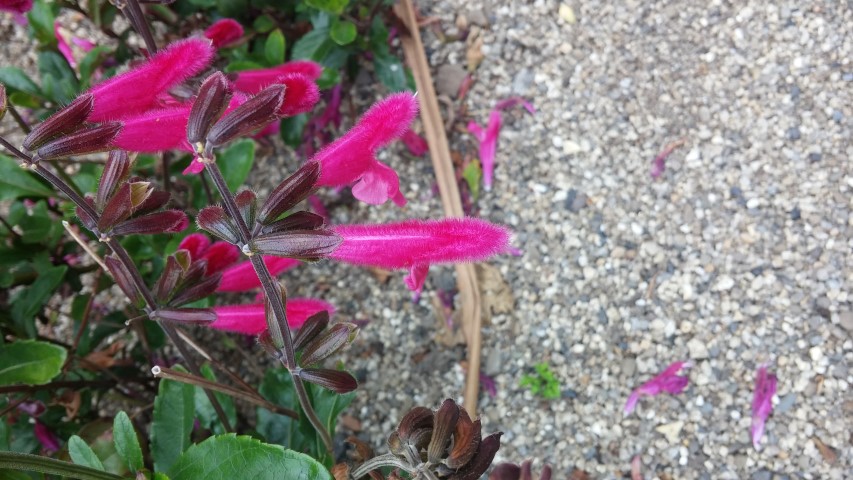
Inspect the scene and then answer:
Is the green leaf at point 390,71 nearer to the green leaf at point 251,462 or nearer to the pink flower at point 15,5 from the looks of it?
the pink flower at point 15,5

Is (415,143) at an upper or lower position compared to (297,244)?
lower

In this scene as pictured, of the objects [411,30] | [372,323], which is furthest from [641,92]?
[372,323]

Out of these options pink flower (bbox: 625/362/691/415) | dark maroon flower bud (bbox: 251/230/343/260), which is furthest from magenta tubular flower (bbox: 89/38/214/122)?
pink flower (bbox: 625/362/691/415)

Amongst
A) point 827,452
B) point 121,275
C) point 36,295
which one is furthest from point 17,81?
point 827,452

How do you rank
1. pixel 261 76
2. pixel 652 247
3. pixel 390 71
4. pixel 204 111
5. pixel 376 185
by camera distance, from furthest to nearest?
1. pixel 390 71
2. pixel 652 247
3. pixel 261 76
4. pixel 376 185
5. pixel 204 111

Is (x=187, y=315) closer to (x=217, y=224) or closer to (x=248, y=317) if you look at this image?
(x=248, y=317)
